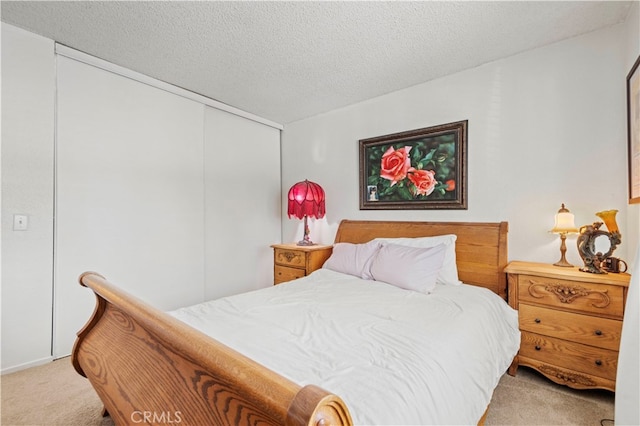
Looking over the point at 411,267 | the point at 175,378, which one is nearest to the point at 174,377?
the point at 175,378

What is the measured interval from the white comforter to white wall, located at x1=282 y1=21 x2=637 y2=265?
780 millimetres

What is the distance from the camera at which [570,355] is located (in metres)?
1.83

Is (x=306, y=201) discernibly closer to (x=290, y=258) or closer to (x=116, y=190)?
(x=290, y=258)

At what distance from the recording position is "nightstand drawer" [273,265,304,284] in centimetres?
314

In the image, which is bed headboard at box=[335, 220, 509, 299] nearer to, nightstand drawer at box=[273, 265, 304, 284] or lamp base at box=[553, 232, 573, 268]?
lamp base at box=[553, 232, 573, 268]

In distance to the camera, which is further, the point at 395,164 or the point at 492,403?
the point at 395,164


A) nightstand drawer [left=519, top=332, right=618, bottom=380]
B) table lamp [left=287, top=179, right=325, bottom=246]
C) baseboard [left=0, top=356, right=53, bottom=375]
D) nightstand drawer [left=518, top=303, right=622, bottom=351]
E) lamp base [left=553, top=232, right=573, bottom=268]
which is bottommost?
baseboard [left=0, top=356, right=53, bottom=375]

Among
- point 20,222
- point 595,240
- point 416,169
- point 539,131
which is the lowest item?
point 595,240

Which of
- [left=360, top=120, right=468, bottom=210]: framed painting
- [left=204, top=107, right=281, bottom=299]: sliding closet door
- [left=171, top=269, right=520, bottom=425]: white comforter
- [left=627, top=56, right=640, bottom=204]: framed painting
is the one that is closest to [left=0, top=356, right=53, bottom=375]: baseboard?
[left=204, top=107, right=281, bottom=299]: sliding closet door

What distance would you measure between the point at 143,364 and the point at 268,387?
2.75ft

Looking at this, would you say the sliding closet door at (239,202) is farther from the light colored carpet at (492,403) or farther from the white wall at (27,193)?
the light colored carpet at (492,403)

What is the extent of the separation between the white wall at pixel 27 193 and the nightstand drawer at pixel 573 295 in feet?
11.3

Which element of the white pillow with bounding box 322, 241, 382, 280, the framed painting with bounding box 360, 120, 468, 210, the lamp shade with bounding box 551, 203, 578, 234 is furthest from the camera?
the framed painting with bounding box 360, 120, 468, 210

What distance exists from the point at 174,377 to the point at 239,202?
9.07 feet
